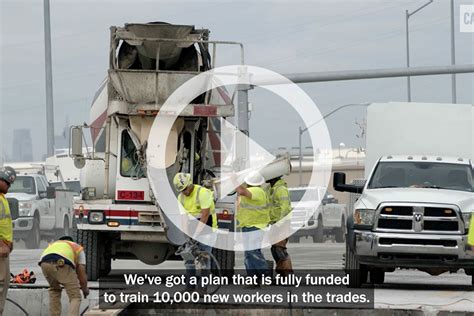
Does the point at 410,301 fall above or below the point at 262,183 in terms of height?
below

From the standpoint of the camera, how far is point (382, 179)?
19.4 m

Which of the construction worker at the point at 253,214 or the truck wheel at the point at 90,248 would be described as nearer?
the construction worker at the point at 253,214

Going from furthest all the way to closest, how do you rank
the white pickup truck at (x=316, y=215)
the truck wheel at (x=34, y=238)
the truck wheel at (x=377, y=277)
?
the white pickup truck at (x=316, y=215) < the truck wheel at (x=34, y=238) < the truck wheel at (x=377, y=277)

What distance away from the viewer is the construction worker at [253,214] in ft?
58.7

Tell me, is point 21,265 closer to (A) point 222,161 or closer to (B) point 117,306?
(A) point 222,161

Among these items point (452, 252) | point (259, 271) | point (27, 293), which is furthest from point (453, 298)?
point (27, 293)

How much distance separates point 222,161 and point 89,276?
9.39 ft

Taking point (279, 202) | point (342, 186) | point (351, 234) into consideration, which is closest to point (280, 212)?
point (279, 202)

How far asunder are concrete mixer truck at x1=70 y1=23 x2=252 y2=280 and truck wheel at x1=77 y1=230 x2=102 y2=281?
16mm

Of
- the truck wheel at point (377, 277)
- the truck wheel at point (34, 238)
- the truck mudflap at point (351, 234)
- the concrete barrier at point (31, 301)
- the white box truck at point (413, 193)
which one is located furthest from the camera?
the truck wheel at point (34, 238)

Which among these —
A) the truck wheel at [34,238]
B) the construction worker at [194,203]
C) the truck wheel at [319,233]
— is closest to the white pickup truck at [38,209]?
the truck wheel at [34,238]

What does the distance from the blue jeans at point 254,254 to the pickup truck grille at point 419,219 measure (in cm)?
175

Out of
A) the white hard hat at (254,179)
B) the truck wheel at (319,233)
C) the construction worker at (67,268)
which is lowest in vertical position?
the truck wheel at (319,233)

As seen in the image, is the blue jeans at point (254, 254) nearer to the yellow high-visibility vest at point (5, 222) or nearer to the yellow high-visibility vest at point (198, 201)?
the yellow high-visibility vest at point (198, 201)
